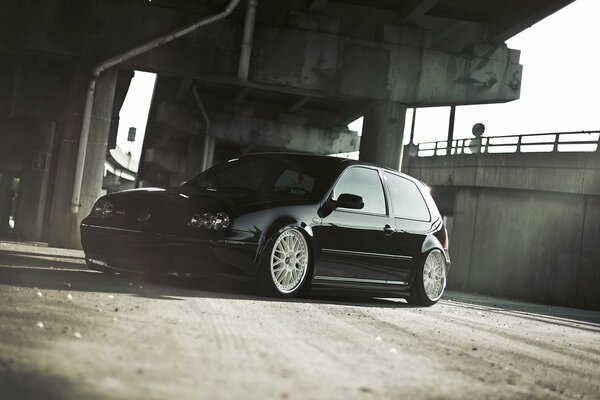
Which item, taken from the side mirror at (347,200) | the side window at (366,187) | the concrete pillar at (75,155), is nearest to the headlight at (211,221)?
the side mirror at (347,200)

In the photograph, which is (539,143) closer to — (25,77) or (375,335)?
(25,77)

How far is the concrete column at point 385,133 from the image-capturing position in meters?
17.2

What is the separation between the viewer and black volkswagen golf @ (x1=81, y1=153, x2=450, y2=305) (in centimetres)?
765

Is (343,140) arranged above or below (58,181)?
above

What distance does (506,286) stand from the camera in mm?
31109

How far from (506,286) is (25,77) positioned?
59.6 ft

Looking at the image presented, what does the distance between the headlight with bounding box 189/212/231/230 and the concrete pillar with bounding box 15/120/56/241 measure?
24403 millimetres

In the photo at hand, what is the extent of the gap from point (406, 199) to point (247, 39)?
24.9ft

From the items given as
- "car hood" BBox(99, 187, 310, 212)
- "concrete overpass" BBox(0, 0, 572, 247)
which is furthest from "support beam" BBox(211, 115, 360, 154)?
"car hood" BBox(99, 187, 310, 212)

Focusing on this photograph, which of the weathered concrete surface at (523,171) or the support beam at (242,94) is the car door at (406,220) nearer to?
the support beam at (242,94)

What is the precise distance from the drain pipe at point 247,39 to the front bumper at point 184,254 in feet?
28.9

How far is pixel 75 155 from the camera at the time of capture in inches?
636

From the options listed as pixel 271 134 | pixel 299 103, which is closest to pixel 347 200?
pixel 299 103

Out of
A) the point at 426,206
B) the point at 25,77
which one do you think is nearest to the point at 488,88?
the point at 426,206
